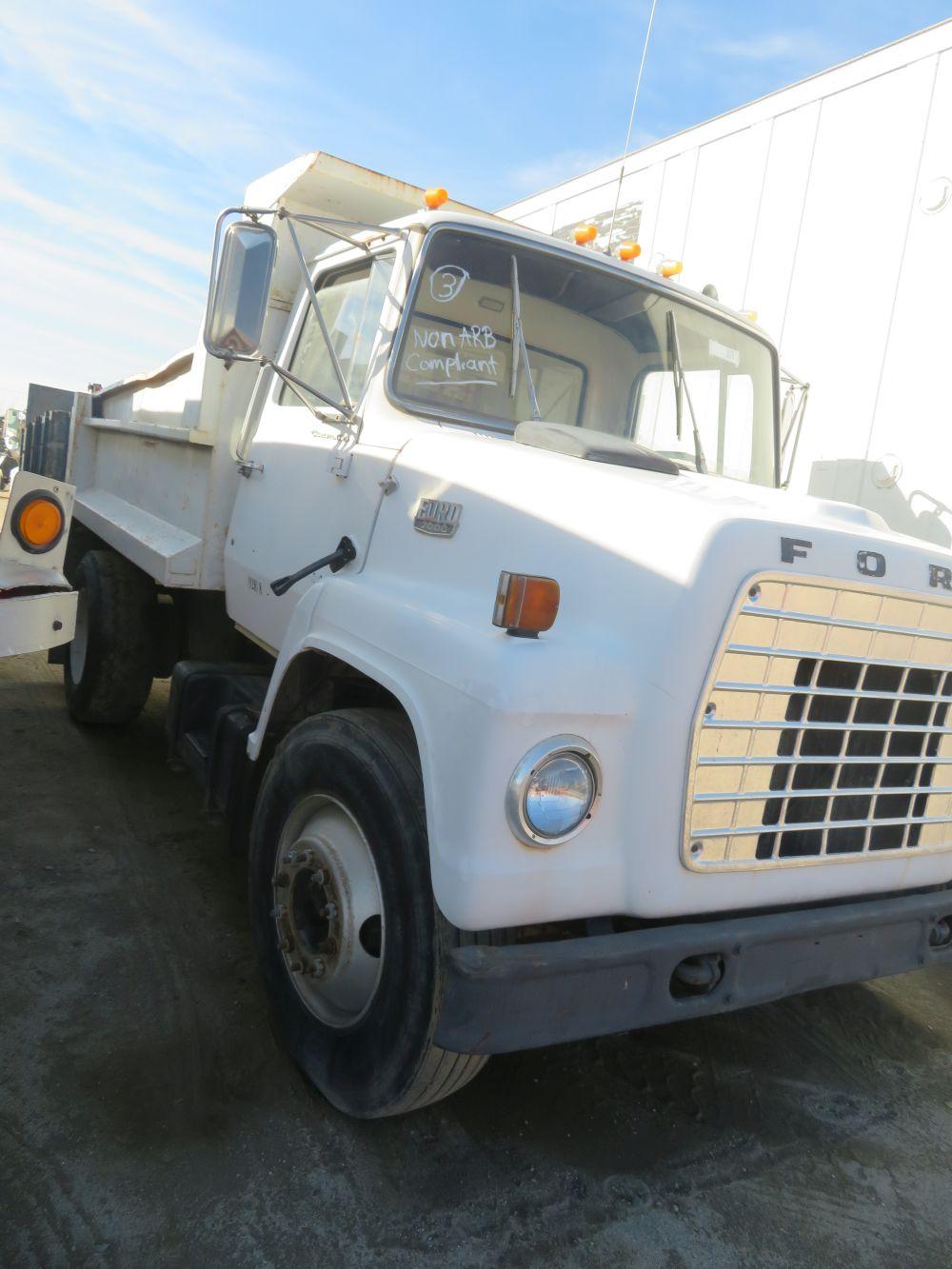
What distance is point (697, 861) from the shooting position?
2143 millimetres

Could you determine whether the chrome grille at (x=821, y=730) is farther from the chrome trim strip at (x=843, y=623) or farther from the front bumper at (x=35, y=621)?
the front bumper at (x=35, y=621)

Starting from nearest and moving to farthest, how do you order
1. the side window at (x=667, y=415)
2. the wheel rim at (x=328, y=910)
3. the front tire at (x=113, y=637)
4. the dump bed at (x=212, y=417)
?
1. the wheel rim at (x=328, y=910)
2. the side window at (x=667, y=415)
3. the dump bed at (x=212, y=417)
4. the front tire at (x=113, y=637)

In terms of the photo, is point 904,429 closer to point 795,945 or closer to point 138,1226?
point 795,945

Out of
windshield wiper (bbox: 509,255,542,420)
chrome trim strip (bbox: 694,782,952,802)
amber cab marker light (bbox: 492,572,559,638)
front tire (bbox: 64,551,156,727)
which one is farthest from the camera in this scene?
front tire (bbox: 64,551,156,727)

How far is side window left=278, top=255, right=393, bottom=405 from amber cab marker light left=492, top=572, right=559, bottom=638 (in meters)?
1.46

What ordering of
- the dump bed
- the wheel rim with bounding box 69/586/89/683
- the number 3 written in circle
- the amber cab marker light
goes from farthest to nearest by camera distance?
the wheel rim with bounding box 69/586/89/683, the dump bed, the number 3 written in circle, the amber cab marker light

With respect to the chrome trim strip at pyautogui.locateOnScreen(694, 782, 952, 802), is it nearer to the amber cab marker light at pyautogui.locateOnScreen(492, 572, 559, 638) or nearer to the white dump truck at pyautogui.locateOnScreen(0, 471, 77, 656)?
the amber cab marker light at pyautogui.locateOnScreen(492, 572, 559, 638)

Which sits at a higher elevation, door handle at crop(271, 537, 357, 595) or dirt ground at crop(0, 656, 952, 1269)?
door handle at crop(271, 537, 357, 595)

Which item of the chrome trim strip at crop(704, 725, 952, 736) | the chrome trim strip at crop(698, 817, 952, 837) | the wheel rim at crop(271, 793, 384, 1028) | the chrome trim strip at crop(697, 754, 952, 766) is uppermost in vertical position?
the chrome trim strip at crop(704, 725, 952, 736)

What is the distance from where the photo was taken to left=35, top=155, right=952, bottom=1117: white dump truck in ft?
6.64

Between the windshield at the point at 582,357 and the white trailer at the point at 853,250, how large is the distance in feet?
2.15

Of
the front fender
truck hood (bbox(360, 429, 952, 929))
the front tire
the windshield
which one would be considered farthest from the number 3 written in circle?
the front tire

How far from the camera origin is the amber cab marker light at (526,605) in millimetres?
2047

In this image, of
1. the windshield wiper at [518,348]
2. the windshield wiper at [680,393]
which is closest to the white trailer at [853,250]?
the windshield wiper at [680,393]
